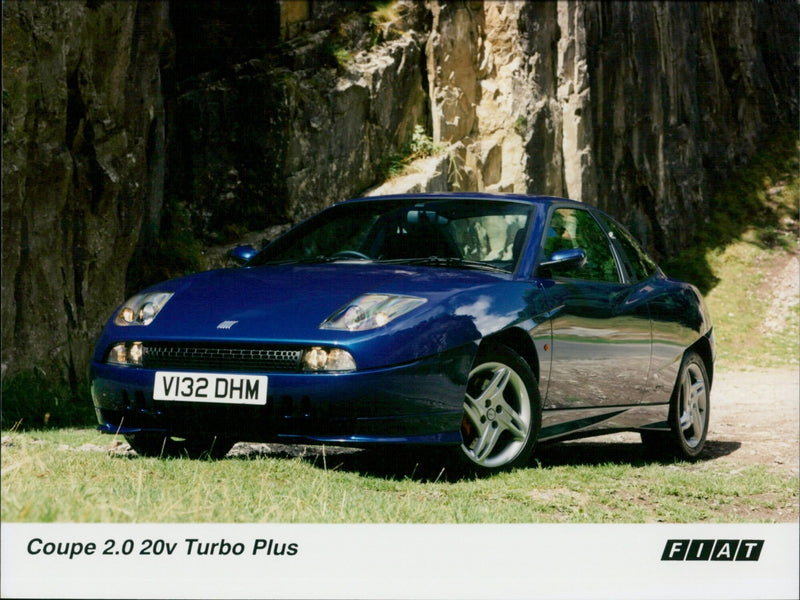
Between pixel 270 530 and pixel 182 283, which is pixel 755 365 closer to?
pixel 182 283

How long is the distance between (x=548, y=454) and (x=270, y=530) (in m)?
4.05

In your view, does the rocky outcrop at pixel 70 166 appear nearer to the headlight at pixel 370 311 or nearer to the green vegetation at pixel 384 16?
the headlight at pixel 370 311

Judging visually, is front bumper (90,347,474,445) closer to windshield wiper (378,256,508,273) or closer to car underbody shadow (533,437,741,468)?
windshield wiper (378,256,508,273)

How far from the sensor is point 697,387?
742 cm

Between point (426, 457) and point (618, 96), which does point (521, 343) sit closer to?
point (426, 457)

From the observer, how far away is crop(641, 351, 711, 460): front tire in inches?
278

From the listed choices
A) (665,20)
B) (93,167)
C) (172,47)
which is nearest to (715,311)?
(665,20)

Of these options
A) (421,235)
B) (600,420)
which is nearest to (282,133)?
(421,235)

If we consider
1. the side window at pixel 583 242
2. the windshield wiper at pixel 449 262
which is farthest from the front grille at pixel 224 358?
the side window at pixel 583 242

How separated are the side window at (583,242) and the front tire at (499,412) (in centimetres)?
89

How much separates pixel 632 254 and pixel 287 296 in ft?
9.48

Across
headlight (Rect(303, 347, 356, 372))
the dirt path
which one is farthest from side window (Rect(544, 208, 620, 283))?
headlight (Rect(303, 347, 356, 372))

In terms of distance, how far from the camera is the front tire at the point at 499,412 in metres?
5.20

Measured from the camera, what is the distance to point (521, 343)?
5.53m
